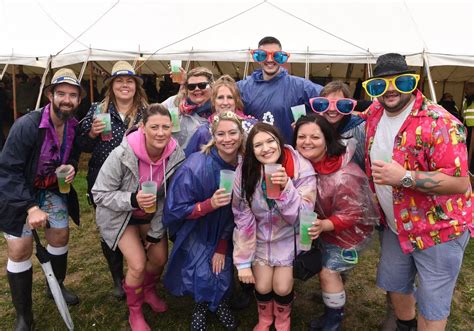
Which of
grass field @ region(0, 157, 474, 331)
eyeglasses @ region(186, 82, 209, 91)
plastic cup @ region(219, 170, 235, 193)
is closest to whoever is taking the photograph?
plastic cup @ region(219, 170, 235, 193)

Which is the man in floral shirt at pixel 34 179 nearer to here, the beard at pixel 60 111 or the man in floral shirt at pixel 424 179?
the beard at pixel 60 111

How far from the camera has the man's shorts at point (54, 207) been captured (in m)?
3.13

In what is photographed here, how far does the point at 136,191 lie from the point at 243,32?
5.41m

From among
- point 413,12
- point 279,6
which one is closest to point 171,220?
point 279,6

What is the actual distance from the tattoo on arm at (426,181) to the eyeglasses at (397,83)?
53 centimetres

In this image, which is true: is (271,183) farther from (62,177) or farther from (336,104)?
(62,177)

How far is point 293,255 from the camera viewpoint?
290cm

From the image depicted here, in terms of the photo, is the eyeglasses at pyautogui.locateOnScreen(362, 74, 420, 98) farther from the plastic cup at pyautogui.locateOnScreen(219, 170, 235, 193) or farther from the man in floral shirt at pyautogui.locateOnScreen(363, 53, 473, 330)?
the plastic cup at pyautogui.locateOnScreen(219, 170, 235, 193)

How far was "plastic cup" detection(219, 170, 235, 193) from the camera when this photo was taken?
8.46 feet

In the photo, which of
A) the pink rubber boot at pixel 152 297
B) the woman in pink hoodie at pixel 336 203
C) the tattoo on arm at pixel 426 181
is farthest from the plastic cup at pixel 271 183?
the pink rubber boot at pixel 152 297

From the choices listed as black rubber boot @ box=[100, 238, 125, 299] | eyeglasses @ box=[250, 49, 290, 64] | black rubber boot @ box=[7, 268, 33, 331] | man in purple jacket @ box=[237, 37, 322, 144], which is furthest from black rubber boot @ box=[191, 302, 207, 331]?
eyeglasses @ box=[250, 49, 290, 64]

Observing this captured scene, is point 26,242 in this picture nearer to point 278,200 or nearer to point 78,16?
point 278,200

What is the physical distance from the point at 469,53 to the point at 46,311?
7548 mm

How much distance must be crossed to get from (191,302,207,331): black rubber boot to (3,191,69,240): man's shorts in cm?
137
